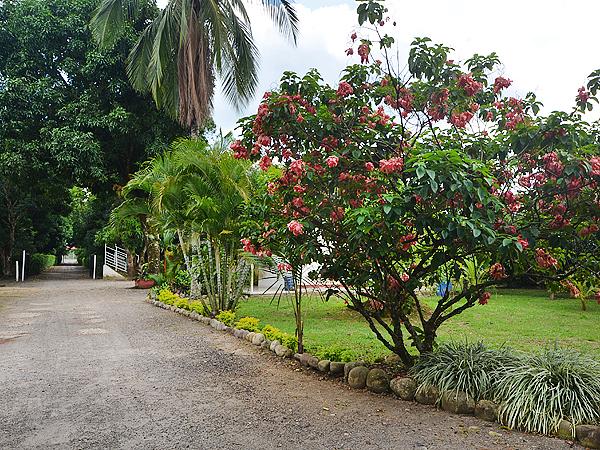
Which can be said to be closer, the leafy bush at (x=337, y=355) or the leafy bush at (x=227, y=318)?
the leafy bush at (x=337, y=355)

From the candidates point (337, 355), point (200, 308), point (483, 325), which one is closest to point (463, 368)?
point (337, 355)

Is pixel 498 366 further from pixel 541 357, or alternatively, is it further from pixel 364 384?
pixel 364 384

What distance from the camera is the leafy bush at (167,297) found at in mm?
12679

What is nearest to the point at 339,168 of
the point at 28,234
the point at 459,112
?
the point at 459,112

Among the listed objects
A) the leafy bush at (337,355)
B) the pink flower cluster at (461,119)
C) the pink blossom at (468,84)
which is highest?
the pink blossom at (468,84)

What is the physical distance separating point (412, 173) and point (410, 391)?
2.10 metres

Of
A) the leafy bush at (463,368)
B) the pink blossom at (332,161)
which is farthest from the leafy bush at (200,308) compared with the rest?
the pink blossom at (332,161)

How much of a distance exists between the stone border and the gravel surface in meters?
0.11

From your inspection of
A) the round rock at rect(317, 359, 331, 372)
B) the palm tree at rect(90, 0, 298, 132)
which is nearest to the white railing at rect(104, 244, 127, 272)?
the palm tree at rect(90, 0, 298, 132)

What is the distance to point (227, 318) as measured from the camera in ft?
30.1

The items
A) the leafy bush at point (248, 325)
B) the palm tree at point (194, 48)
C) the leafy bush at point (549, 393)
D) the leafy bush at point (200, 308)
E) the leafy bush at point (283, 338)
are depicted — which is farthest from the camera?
the palm tree at point (194, 48)

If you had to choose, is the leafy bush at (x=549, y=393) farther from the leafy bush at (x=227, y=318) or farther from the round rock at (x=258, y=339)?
the leafy bush at (x=227, y=318)

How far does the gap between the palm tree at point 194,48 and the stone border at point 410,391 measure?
27.9 feet

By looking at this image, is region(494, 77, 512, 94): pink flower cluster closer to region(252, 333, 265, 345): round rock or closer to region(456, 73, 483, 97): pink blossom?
region(456, 73, 483, 97): pink blossom
